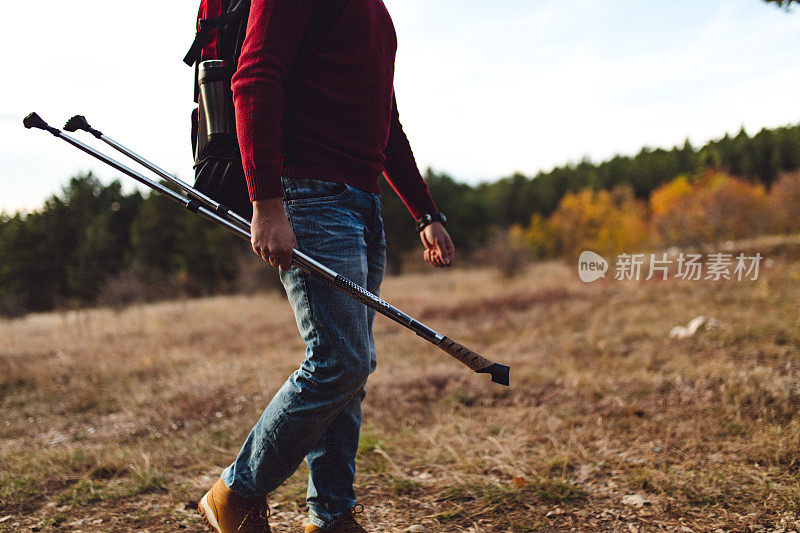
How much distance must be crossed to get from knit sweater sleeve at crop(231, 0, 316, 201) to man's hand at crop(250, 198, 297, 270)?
30 mm

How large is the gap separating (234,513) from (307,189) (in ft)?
3.54

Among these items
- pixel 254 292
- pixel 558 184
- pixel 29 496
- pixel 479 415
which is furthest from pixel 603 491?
pixel 558 184

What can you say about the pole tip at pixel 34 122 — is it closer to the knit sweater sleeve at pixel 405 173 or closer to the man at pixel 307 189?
the man at pixel 307 189

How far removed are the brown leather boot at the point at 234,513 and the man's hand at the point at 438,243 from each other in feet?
3.89

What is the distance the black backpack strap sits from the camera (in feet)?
5.29

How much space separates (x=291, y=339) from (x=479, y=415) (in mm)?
4944

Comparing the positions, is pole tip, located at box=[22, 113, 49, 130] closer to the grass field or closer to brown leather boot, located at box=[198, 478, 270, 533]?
brown leather boot, located at box=[198, 478, 270, 533]

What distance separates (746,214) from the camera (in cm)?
1797

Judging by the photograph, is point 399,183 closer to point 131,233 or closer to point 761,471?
point 761,471

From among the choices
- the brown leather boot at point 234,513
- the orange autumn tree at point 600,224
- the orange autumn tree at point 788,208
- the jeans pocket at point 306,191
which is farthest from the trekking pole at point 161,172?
the orange autumn tree at point 600,224

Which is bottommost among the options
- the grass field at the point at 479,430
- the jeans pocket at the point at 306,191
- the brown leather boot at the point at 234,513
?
the grass field at the point at 479,430

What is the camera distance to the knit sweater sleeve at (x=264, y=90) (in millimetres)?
1449

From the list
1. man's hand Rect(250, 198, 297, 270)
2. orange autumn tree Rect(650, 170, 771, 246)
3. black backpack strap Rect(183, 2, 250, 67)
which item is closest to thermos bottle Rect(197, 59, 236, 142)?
black backpack strap Rect(183, 2, 250, 67)

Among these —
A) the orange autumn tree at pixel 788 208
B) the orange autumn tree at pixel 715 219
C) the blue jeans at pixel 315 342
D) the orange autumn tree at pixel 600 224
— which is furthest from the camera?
the orange autumn tree at pixel 600 224
